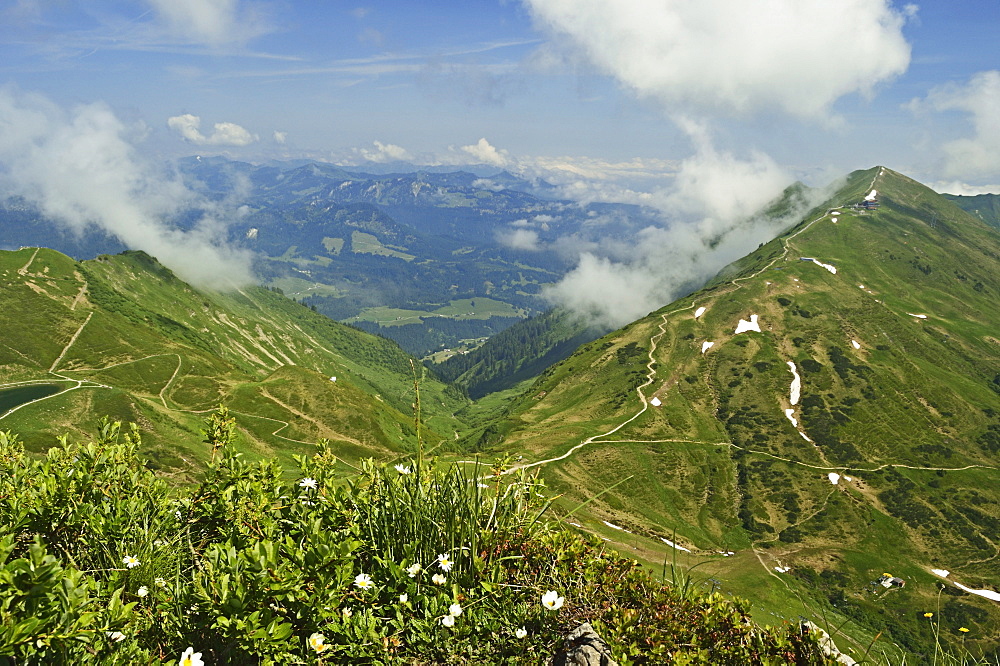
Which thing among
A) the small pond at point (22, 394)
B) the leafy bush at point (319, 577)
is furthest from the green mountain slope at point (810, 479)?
the small pond at point (22, 394)

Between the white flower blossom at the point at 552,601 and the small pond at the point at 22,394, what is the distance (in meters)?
132

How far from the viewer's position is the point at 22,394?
109875 millimetres

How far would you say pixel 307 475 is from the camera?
274 inches

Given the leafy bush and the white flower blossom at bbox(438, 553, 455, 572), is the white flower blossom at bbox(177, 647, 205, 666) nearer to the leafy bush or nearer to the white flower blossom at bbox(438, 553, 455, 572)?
the leafy bush

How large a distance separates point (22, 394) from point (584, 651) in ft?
486

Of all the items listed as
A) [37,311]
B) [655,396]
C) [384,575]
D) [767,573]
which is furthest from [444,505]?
[37,311]

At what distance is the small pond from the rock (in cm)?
13221

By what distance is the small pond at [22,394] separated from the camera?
335ft

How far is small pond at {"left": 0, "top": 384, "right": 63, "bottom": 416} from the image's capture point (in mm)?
102125

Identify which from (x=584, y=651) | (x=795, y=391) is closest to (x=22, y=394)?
(x=584, y=651)

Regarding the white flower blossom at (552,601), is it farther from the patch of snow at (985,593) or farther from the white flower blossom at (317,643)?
the patch of snow at (985,593)

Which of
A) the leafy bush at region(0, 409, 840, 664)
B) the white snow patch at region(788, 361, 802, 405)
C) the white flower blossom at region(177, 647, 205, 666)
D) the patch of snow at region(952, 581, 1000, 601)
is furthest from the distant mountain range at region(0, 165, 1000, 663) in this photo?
the white flower blossom at region(177, 647, 205, 666)

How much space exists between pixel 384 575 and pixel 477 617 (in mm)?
1071

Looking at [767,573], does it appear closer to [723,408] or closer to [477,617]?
[723,408]
